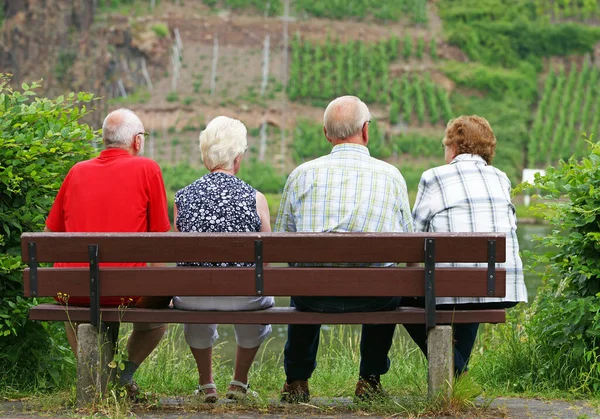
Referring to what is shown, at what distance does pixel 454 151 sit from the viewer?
16.7 feet

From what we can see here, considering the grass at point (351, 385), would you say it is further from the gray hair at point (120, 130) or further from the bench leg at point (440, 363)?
the gray hair at point (120, 130)

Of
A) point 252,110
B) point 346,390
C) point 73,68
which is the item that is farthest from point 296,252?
point 252,110

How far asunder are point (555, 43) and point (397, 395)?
255ft

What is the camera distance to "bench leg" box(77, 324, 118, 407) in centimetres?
450

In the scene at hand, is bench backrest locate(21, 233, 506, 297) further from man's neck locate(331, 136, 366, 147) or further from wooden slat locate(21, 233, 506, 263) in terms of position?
man's neck locate(331, 136, 366, 147)

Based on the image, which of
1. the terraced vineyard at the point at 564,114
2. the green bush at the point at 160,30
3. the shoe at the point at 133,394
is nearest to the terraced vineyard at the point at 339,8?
the green bush at the point at 160,30

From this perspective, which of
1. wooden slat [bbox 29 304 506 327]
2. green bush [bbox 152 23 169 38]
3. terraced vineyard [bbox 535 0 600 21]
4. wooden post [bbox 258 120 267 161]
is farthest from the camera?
terraced vineyard [bbox 535 0 600 21]

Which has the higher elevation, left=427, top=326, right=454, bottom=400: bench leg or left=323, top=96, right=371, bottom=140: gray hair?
left=323, top=96, right=371, bottom=140: gray hair

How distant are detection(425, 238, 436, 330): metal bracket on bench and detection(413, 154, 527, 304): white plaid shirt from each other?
0.55 meters

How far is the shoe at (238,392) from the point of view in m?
4.78

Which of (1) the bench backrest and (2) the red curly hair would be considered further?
(2) the red curly hair

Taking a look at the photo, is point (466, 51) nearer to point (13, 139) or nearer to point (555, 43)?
point (555, 43)

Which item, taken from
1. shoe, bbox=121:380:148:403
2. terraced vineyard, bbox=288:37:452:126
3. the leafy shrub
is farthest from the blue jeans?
the leafy shrub

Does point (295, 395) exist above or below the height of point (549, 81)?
below
